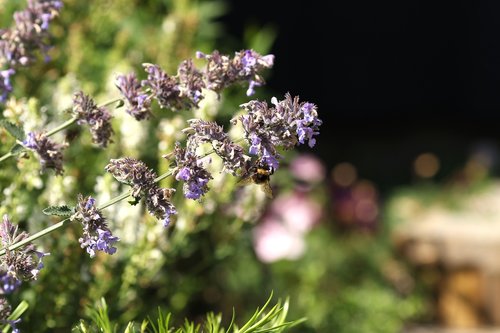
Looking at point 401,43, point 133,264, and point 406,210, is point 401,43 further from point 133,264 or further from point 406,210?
point 133,264

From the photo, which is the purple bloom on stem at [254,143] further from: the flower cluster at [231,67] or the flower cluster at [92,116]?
the flower cluster at [92,116]

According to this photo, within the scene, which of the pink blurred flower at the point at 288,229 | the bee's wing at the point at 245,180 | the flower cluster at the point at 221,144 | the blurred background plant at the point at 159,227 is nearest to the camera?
the flower cluster at the point at 221,144

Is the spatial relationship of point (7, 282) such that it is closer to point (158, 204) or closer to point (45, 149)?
point (45, 149)

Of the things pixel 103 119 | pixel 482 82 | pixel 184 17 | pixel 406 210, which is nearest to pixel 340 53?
pixel 482 82

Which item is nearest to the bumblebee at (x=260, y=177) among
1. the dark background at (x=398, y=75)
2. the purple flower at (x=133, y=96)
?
the purple flower at (x=133, y=96)

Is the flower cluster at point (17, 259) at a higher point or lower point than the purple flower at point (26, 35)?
lower

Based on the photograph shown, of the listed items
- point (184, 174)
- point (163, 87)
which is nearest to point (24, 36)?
point (163, 87)
